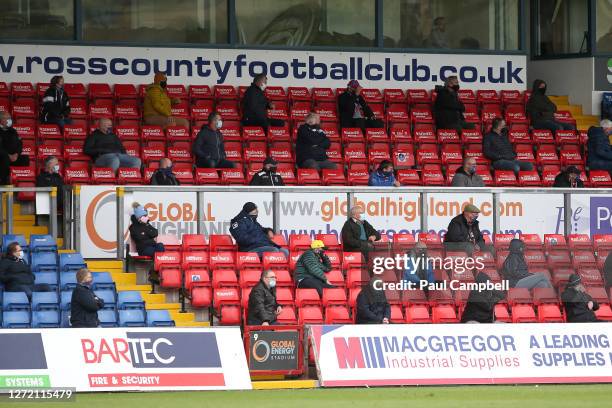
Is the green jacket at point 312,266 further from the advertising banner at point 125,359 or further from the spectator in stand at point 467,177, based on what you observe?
the spectator in stand at point 467,177

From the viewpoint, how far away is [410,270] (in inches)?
834

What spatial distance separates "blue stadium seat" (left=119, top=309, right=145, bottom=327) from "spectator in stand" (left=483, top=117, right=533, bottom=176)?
8.54 meters

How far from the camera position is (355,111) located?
2747cm

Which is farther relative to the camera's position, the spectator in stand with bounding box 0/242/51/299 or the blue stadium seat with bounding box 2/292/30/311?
the spectator in stand with bounding box 0/242/51/299

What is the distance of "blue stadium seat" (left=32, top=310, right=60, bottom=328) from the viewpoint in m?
20.0

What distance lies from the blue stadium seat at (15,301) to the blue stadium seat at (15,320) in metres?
0.12

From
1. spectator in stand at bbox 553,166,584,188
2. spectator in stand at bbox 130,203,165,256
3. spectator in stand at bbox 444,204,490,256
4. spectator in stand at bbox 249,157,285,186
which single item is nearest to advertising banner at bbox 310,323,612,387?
spectator in stand at bbox 444,204,490,256

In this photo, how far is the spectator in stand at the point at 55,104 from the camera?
25109 millimetres

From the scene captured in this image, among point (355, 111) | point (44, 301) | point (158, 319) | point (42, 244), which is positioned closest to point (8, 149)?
point (42, 244)

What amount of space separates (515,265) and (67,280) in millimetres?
6217

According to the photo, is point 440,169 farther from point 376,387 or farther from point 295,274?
point 376,387

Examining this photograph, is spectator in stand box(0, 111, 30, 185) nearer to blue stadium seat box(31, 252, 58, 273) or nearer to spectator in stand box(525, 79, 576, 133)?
blue stadium seat box(31, 252, 58, 273)

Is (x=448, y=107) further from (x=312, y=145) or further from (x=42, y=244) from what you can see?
(x=42, y=244)

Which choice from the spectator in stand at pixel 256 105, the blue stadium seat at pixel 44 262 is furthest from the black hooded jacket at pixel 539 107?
the blue stadium seat at pixel 44 262
